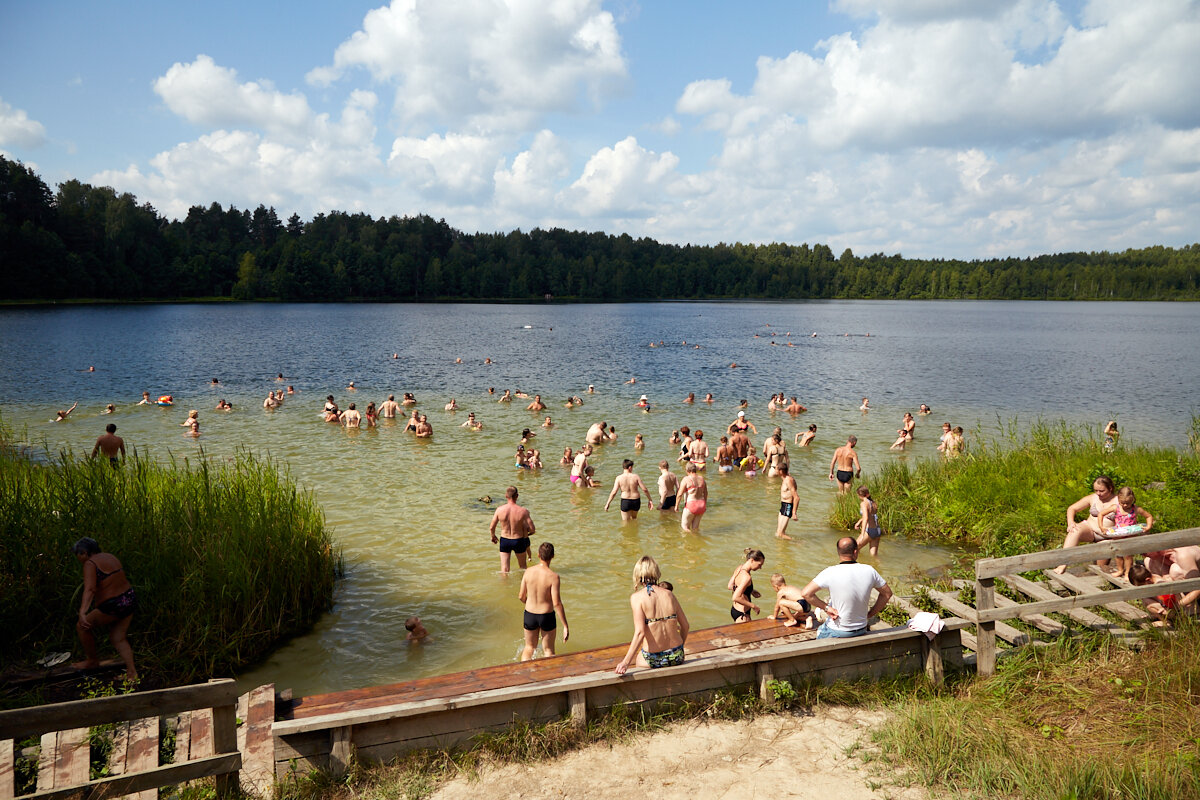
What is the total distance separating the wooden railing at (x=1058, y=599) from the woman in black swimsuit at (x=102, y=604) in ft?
30.9

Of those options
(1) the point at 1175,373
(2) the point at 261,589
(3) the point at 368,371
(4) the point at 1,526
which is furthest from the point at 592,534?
(1) the point at 1175,373

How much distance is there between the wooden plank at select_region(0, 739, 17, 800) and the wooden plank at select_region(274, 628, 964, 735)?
85.7 inches

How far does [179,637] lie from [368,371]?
1431 inches

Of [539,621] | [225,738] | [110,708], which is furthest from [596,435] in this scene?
[110,708]

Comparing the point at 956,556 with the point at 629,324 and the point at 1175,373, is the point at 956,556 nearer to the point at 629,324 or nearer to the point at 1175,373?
the point at 1175,373

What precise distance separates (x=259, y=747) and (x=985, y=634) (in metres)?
7.41

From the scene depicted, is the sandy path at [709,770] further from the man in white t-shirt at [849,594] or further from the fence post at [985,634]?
the fence post at [985,634]

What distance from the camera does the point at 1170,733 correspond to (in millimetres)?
5883

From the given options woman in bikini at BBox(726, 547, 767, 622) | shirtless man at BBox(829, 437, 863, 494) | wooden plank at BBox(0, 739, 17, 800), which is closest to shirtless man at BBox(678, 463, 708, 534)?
woman in bikini at BBox(726, 547, 767, 622)

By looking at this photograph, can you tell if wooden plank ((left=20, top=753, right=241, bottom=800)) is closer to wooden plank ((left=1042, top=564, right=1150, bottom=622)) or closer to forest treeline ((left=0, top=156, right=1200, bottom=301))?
wooden plank ((left=1042, top=564, right=1150, bottom=622))

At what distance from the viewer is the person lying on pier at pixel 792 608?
25.6 ft

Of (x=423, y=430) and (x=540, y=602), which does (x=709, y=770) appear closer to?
(x=540, y=602)

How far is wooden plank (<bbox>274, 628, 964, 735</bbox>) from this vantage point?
571 centimetres

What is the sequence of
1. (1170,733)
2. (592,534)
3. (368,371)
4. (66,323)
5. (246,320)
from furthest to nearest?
(246,320) → (66,323) → (368,371) → (592,534) → (1170,733)
